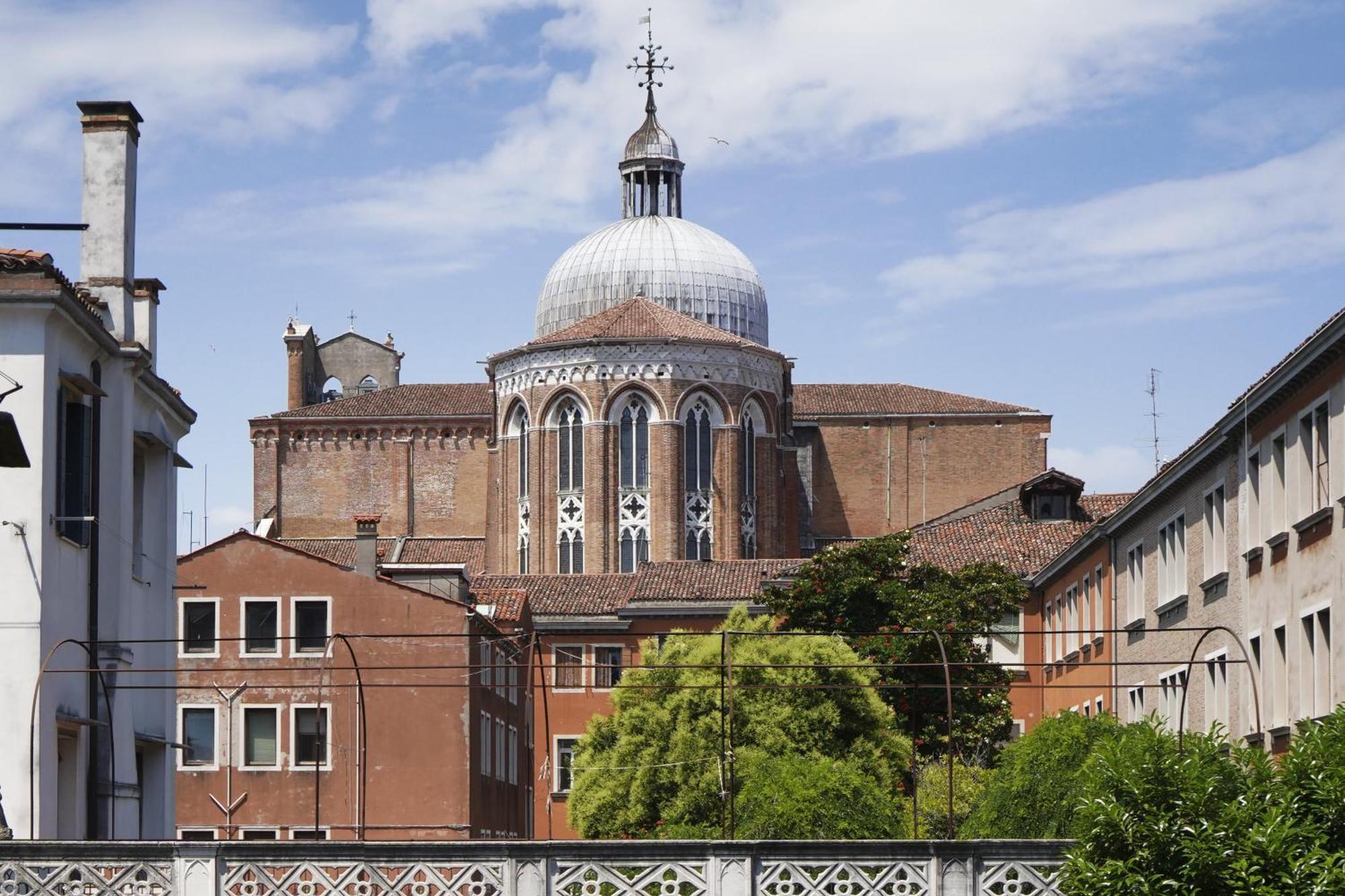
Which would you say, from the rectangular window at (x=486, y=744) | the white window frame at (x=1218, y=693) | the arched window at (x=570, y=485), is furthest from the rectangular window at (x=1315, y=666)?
the arched window at (x=570, y=485)

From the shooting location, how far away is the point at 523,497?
84.7 meters

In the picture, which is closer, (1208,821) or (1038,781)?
(1208,821)

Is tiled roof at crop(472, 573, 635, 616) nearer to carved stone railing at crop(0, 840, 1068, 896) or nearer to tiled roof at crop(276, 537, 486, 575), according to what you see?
tiled roof at crop(276, 537, 486, 575)

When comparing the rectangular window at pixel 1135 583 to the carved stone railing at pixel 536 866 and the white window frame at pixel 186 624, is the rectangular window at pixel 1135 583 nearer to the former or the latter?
the white window frame at pixel 186 624

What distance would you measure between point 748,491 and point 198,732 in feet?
134

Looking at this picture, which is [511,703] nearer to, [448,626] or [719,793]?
[448,626]

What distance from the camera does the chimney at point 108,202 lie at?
26516 millimetres

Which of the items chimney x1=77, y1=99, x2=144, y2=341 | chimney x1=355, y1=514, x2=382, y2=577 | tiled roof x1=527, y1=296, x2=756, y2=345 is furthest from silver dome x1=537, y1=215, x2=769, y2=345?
chimney x1=77, y1=99, x2=144, y2=341

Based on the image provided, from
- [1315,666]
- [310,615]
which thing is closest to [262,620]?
[310,615]

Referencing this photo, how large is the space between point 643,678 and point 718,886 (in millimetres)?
28097

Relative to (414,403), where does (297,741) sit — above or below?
below

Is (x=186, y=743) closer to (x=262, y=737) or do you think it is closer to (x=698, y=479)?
(x=262, y=737)

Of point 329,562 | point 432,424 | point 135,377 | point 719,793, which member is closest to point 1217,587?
point 719,793

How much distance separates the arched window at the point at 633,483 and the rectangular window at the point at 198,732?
36.7m
